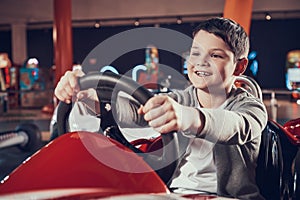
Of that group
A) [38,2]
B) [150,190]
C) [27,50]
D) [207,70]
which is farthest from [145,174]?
[27,50]

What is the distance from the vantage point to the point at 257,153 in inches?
35.8

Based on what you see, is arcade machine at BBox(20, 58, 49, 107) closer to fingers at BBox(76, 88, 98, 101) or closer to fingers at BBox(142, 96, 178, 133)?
fingers at BBox(76, 88, 98, 101)

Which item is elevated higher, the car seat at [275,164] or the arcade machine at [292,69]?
the arcade machine at [292,69]

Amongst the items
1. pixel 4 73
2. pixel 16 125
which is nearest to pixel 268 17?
pixel 4 73

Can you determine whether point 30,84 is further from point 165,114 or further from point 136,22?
point 165,114

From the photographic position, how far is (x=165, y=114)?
63 cm

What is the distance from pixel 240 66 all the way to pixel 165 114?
36 centimetres

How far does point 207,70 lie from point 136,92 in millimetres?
227

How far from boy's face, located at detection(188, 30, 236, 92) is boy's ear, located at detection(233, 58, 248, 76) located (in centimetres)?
2

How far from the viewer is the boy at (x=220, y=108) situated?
84 centimetres

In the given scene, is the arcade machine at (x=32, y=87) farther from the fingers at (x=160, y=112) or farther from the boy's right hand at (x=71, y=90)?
the fingers at (x=160, y=112)

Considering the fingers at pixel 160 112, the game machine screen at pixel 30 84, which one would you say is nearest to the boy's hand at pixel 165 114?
the fingers at pixel 160 112

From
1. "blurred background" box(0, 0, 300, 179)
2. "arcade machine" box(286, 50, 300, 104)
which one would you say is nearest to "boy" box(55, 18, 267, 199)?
"blurred background" box(0, 0, 300, 179)

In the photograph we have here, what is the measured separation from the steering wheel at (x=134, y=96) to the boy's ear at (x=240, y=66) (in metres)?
0.23
